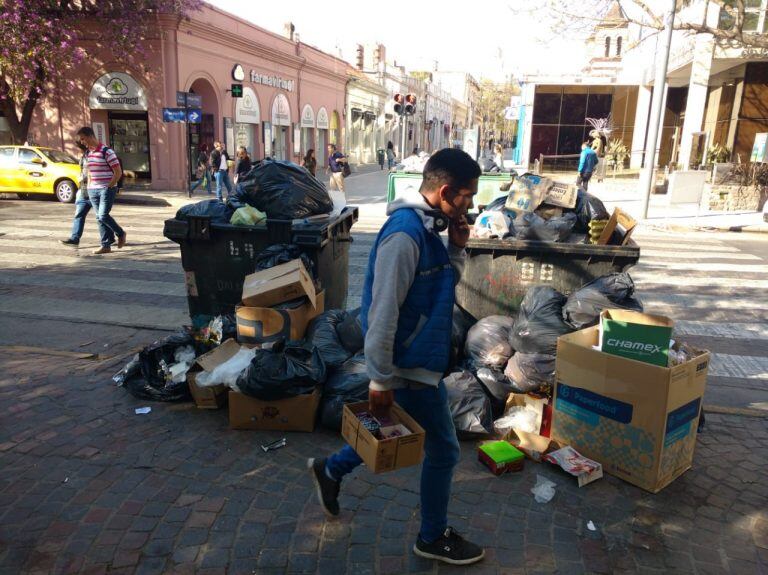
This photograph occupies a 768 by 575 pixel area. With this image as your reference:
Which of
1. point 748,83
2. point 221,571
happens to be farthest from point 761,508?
point 748,83

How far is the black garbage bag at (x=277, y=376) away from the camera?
374 cm

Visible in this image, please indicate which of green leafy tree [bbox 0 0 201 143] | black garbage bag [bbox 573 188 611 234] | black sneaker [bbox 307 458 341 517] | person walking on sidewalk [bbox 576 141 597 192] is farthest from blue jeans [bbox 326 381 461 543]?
green leafy tree [bbox 0 0 201 143]

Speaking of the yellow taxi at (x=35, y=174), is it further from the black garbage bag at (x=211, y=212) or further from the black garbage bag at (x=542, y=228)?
the black garbage bag at (x=542, y=228)

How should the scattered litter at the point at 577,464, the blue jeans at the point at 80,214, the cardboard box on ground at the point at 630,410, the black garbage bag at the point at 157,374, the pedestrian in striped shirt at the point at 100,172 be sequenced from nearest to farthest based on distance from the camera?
1. the cardboard box on ground at the point at 630,410
2. the scattered litter at the point at 577,464
3. the black garbage bag at the point at 157,374
4. the pedestrian in striped shirt at the point at 100,172
5. the blue jeans at the point at 80,214

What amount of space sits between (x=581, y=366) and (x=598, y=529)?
35.4 inches

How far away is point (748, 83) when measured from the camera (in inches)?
870

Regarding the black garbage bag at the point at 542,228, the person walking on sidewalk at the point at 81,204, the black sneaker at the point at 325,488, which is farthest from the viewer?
the person walking on sidewalk at the point at 81,204

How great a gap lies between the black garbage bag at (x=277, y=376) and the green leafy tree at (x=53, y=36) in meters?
17.9

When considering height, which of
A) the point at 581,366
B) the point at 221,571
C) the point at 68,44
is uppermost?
the point at 68,44

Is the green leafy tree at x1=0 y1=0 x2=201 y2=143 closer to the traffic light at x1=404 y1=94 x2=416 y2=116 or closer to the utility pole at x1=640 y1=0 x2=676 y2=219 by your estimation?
the traffic light at x1=404 y1=94 x2=416 y2=116

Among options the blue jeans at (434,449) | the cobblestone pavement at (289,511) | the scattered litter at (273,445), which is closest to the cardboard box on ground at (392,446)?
the blue jeans at (434,449)

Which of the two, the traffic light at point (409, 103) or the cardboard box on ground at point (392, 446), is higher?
the traffic light at point (409, 103)

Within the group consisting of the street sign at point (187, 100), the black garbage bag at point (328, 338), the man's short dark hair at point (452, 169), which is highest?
the street sign at point (187, 100)

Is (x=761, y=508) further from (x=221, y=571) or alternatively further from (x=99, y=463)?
(x=99, y=463)
